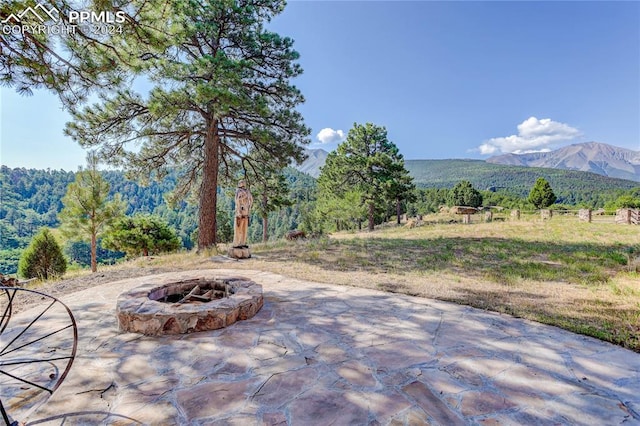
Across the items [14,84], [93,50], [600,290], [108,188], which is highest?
[93,50]

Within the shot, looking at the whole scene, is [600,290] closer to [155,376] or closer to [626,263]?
[626,263]

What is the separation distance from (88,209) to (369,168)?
48.1 ft

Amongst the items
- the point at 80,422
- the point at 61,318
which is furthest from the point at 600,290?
the point at 61,318

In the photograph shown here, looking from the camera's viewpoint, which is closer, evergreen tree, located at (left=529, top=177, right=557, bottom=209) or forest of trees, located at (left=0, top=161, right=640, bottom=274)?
forest of trees, located at (left=0, top=161, right=640, bottom=274)

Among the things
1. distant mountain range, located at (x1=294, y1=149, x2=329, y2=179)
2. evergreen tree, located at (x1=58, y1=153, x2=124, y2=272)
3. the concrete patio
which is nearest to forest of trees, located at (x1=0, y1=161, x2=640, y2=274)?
distant mountain range, located at (x1=294, y1=149, x2=329, y2=179)

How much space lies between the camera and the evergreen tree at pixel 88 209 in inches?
449

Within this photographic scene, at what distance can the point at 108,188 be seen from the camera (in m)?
11.8

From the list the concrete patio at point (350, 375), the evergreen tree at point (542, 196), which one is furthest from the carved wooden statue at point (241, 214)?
the evergreen tree at point (542, 196)

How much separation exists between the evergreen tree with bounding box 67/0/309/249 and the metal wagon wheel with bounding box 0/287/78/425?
5.33 metres

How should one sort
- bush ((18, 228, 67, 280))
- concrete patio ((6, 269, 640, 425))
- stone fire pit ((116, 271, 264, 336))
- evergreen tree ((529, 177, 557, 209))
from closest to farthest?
concrete patio ((6, 269, 640, 425)) < stone fire pit ((116, 271, 264, 336)) < bush ((18, 228, 67, 280)) < evergreen tree ((529, 177, 557, 209))

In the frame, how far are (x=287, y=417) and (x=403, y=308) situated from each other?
232 centimetres

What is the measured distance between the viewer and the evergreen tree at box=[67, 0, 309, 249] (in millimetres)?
7320

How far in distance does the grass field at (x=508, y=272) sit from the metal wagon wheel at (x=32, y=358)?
3211 millimetres

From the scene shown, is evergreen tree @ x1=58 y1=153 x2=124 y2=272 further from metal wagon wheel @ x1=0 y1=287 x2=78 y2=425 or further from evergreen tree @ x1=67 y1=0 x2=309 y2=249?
metal wagon wheel @ x1=0 y1=287 x2=78 y2=425
